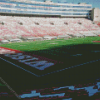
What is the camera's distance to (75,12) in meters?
64.1

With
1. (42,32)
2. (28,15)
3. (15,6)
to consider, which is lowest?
(42,32)

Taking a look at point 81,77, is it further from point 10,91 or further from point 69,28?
point 69,28

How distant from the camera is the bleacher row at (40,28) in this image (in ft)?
122

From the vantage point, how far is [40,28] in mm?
45969

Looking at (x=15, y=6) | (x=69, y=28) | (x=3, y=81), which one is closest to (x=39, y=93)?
(x=3, y=81)

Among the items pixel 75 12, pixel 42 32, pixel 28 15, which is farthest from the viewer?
pixel 75 12

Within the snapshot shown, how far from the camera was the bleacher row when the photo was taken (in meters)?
37.3

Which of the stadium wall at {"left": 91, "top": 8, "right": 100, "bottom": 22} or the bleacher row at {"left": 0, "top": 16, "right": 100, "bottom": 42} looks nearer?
the bleacher row at {"left": 0, "top": 16, "right": 100, "bottom": 42}

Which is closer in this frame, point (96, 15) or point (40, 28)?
point (40, 28)

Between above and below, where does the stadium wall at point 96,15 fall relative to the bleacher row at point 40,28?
above

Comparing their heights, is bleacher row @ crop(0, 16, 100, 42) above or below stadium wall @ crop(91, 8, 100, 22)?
below

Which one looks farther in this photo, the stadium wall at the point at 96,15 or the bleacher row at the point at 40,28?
the stadium wall at the point at 96,15

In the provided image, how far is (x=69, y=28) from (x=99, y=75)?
43.1 m

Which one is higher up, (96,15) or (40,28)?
(96,15)
